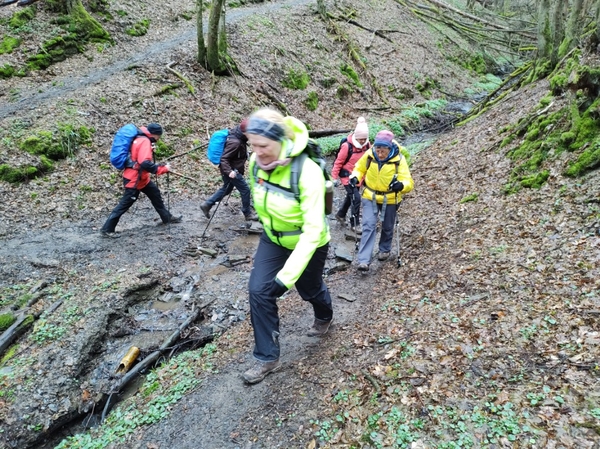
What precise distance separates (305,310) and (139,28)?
15930 millimetres

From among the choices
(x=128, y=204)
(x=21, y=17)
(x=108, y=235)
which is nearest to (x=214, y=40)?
(x=21, y=17)

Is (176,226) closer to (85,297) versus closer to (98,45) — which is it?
(85,297)

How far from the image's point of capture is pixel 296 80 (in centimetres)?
1795

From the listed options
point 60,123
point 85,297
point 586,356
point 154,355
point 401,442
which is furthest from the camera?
point 60,123

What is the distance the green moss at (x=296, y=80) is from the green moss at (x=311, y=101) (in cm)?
57

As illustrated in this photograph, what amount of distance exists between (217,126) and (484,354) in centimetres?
1172

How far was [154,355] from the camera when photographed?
5660mm

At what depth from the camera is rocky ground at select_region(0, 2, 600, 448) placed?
366 centimetres

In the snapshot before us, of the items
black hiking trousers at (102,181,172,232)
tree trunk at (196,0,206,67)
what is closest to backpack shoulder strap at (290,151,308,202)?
black hiking trousers at (102,181,172,232)

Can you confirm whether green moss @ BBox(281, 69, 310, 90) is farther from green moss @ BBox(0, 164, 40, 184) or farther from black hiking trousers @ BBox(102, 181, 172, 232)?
green moss @ BBox(0, 164, 40, 184)

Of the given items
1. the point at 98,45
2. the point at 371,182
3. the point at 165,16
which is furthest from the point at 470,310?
the point at 165,16

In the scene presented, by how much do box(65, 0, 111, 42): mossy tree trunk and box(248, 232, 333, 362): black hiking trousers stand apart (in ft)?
48.5

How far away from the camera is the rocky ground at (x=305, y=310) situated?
3.66m

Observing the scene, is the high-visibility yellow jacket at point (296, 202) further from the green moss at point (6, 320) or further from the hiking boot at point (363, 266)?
the green moss at point (6, 320)
